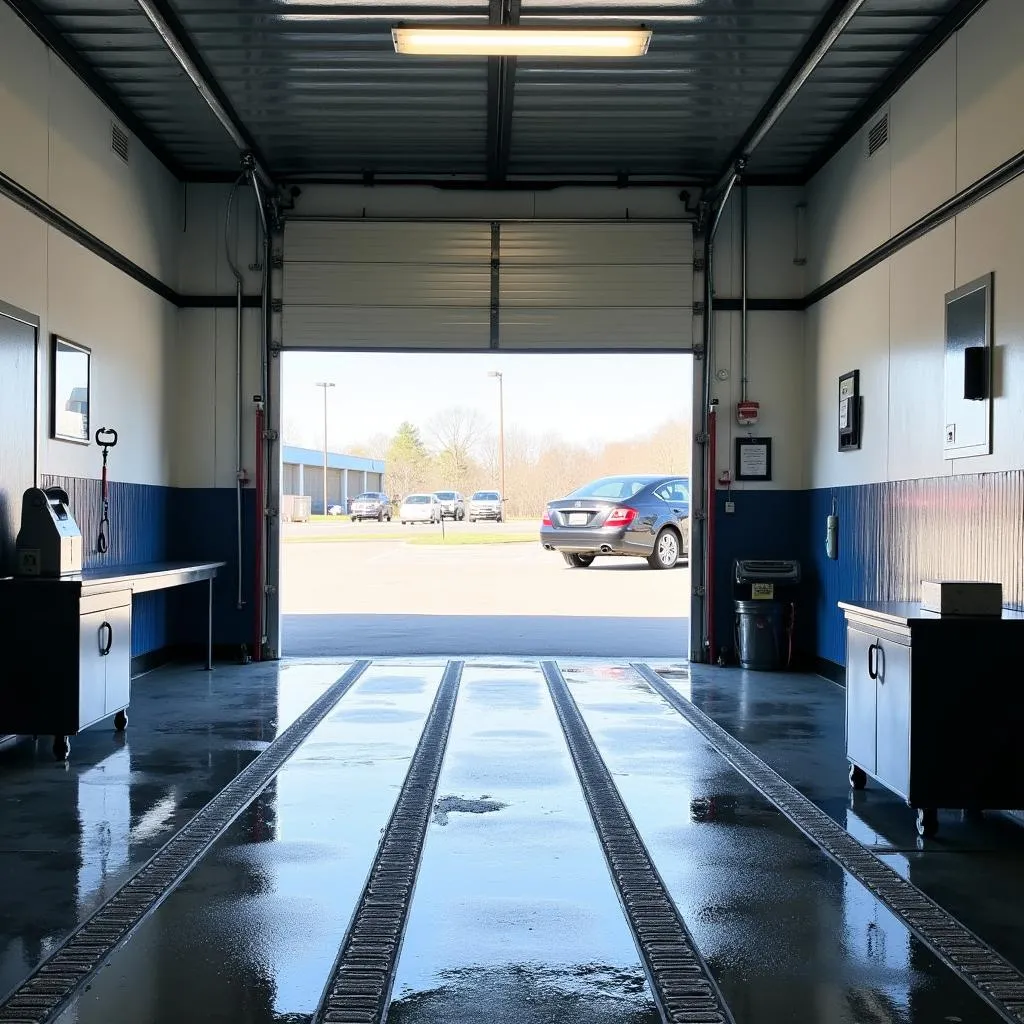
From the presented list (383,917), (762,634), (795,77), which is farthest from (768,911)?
(762,634)

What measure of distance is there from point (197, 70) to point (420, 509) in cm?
2688

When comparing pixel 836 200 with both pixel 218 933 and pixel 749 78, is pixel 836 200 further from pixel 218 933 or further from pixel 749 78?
pixel 218 933

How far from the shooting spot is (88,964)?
307cm

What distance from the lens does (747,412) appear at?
9.29 metres

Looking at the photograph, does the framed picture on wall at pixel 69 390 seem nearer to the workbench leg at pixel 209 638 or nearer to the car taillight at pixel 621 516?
the workbench leg at pixel 209 638

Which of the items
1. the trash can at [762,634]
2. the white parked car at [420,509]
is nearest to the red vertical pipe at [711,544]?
the trash can at [762,634]

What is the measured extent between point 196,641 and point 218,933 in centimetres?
633

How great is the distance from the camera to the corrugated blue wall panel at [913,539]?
5.38m

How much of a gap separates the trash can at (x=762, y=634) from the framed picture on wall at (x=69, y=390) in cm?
525

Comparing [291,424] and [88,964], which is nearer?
[88,964]

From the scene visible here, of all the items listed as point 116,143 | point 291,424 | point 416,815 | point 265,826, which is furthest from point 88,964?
point 291,424

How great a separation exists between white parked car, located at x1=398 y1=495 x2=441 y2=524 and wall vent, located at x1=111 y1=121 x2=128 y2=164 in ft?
83.3

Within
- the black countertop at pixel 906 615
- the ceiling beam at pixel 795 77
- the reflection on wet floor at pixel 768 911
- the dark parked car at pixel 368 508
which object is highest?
the ceiling beam at pixel 795 77

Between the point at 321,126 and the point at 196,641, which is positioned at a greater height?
the point at 321,126
